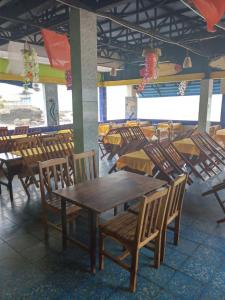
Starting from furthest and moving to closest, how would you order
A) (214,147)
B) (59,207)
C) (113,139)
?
(113,139)
(214,147)
(59,207)

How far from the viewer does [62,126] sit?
29.0 feet

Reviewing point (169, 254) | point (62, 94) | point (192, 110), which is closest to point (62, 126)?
point (62, 94)

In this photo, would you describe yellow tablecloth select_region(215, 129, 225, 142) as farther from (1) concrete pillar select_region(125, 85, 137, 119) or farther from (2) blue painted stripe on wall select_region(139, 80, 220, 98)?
(1) concrete pillar select_region(125, 85, 137, 119)

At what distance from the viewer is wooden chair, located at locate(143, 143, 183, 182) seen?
3.51 m

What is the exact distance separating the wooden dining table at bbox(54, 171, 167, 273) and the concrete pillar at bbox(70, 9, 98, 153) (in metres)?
1.18

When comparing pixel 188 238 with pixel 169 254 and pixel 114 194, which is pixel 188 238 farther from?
pixel 114 194

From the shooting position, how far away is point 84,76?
3453 mm

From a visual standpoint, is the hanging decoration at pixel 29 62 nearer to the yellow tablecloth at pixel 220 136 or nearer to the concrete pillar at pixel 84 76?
the concrete pillar at pixel 84 76

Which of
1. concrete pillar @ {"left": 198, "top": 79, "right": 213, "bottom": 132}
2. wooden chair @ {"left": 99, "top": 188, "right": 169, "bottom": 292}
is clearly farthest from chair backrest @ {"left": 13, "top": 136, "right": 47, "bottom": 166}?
concrete pillar @ {"left": 198, "top": 79, "right": 213, "bottom": 132}

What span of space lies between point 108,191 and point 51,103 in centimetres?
699

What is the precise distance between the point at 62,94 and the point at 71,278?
7985 millimetres

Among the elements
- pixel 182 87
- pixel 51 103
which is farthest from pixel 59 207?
pixel 182 87

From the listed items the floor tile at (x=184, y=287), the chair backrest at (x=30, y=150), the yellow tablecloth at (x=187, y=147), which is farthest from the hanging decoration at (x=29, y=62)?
the floor tile at (x=184, y=287)

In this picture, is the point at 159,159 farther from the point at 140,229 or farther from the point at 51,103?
the point at 51,103
